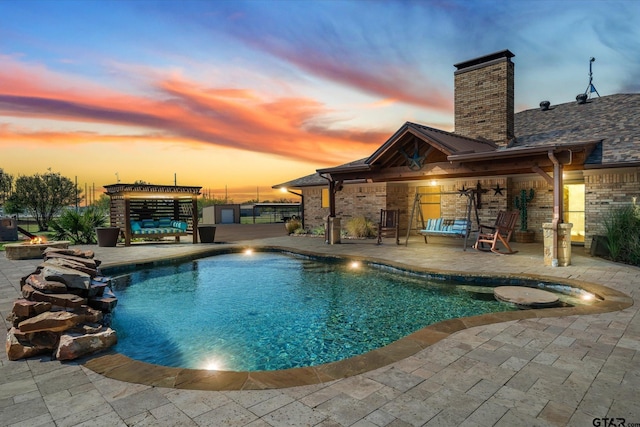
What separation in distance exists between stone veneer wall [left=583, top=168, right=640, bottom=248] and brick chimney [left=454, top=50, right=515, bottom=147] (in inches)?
118

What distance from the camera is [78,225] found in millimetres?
12344

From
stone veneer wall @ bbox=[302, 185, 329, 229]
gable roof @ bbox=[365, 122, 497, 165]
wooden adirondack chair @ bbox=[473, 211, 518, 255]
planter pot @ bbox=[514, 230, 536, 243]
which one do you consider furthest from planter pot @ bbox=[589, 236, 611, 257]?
stone veneer wall @ bbox=[302, 185, 329, 229]

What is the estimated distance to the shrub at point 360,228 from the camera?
13898 millimetres

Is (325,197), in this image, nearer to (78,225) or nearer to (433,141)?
(433,141)

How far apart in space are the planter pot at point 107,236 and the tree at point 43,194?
669 inches

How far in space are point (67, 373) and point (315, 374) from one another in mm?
1983

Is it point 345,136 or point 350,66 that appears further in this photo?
point 345,136

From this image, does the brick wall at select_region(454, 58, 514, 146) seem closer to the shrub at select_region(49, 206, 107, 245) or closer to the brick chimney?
the brick chimney

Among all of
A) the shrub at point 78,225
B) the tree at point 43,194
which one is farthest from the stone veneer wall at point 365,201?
the tree at point 43,194

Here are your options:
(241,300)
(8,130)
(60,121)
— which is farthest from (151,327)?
(8,130)

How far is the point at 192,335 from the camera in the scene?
14.2ft

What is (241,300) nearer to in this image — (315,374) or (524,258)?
(315,374)

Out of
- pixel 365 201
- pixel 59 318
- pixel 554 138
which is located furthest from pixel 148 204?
pixel 554 138

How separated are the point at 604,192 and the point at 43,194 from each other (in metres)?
32.1
